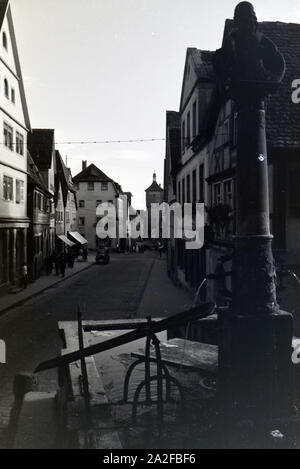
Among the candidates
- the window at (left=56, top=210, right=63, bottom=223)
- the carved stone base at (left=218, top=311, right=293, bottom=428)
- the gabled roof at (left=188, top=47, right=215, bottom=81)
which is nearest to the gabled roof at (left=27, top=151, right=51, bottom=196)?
the window at (left=56, top=210, right=63, bottom=223)

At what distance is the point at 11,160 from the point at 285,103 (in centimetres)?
1615

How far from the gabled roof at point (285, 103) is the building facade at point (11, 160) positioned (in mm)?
12634

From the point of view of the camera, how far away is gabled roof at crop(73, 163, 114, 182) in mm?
75625

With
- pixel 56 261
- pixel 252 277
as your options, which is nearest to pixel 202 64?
pixel 252 277

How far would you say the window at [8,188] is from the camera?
24150 mm

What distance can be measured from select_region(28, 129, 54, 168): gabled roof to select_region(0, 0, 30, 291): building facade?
31.5 feet

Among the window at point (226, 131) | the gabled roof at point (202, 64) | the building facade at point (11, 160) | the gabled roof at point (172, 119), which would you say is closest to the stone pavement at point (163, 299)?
the window at point (226, 131)

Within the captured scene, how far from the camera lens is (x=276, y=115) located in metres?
13.6

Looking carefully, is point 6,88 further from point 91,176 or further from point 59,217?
point 91,176

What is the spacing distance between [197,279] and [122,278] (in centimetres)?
1230

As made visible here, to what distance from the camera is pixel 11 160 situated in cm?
2534

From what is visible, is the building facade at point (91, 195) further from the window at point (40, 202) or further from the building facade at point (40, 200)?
the window at point (40, 202)

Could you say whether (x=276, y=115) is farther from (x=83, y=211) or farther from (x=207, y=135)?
(x=83, y=211)

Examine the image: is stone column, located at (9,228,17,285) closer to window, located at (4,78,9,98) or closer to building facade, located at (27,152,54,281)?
building facade, located at (27,152,54,281)
